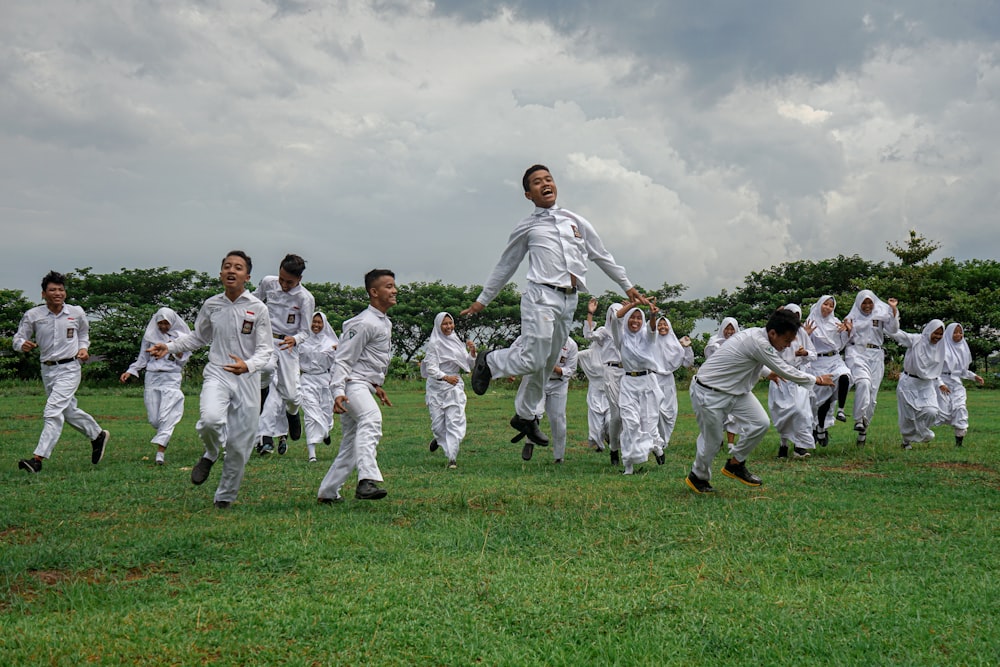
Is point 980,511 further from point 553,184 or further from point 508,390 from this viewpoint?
point 508,390

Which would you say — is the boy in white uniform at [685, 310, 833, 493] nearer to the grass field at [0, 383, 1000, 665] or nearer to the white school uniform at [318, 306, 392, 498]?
the grass field at [0, 383, 1000, 665]

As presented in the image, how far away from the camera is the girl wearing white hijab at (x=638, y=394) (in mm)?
10117

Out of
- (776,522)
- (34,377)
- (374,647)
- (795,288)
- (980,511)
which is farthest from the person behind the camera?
(795,288)

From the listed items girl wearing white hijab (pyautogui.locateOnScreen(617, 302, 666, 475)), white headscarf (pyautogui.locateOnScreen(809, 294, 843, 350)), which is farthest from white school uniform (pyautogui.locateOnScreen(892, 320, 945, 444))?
girl wearing white hijab (pyautogui.locateOnScreen(617, 302, 666, 475))

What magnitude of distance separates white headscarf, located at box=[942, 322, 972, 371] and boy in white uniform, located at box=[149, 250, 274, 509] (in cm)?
1157

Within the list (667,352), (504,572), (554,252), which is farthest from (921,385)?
(504,572)

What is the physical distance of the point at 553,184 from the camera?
7426 mm

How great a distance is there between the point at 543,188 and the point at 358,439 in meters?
2.84

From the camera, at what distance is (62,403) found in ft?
33.1

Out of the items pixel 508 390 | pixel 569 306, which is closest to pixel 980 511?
pixel 569 306

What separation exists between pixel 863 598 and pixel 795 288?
142 ft

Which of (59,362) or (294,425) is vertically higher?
(59,362)

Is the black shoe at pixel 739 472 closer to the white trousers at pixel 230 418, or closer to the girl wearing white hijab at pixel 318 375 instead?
the white trousers at pixel 230 418

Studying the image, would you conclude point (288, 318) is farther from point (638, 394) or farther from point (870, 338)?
point (870, 338)
